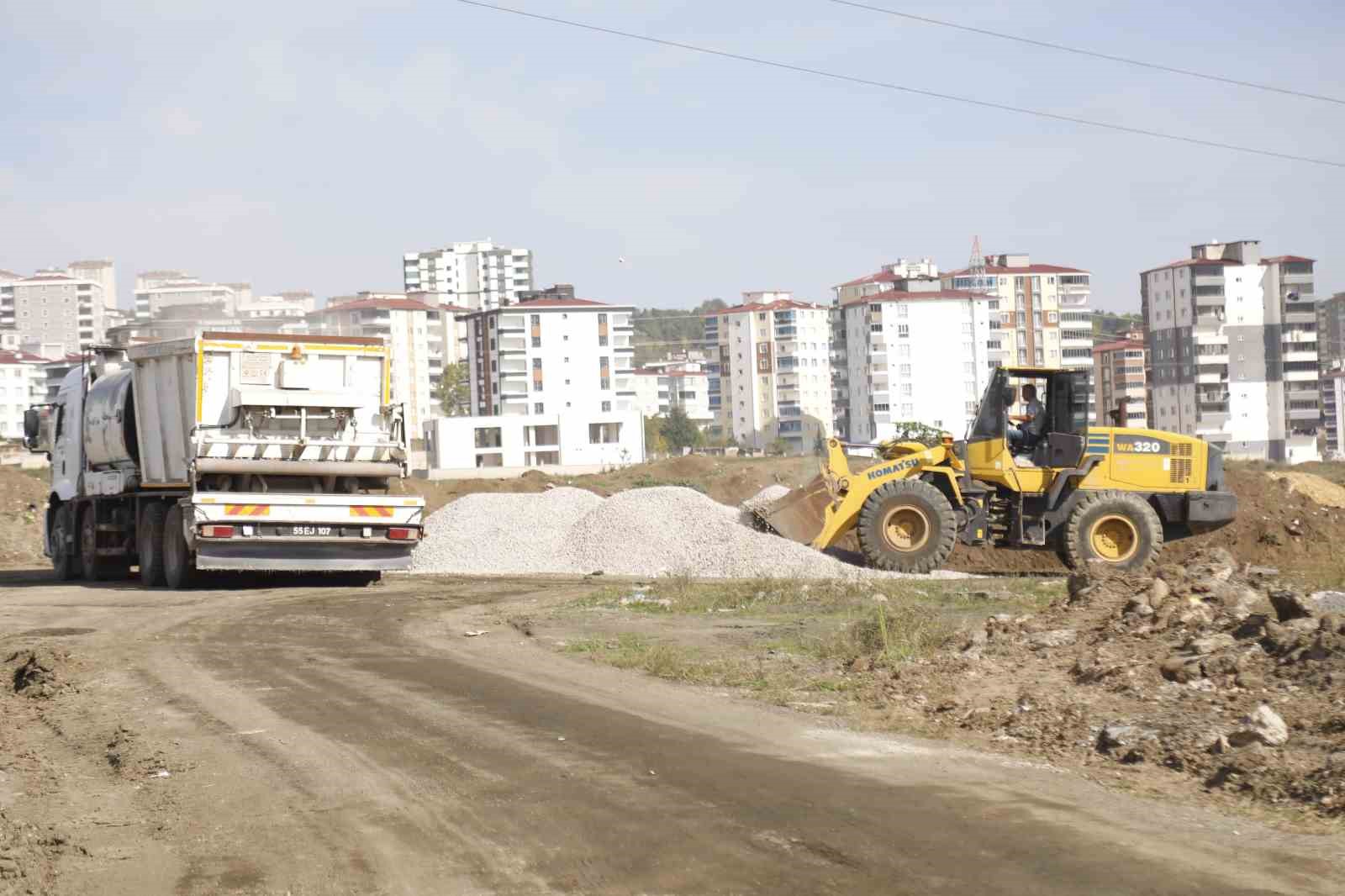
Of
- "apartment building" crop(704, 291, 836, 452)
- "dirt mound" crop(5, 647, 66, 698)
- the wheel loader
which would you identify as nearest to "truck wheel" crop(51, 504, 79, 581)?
"dirt mound" crop(5, 647, 66, 698)

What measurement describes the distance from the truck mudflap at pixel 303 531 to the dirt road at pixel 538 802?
706cm

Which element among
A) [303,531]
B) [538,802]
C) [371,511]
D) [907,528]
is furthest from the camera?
[907,528]

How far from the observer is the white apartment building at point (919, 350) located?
5148 inches

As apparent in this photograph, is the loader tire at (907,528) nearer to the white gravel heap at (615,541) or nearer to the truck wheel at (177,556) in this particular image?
the white gravel heap at (615,541)

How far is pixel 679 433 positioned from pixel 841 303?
75.0 ft

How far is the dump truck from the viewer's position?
61.4ft

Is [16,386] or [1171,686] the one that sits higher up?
[16,386]

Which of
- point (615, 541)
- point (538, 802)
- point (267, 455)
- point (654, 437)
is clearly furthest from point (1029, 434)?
point (654, 437)

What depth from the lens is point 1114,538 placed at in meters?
21.2

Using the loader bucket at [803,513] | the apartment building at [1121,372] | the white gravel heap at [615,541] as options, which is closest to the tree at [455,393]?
the apartment building at [1121,372]

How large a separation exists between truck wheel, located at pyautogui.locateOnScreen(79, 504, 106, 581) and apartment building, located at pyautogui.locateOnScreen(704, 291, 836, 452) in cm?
12574

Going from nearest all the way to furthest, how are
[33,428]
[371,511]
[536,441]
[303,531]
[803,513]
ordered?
[303,531], [371,511], [803,513], [33,428], [536,441]

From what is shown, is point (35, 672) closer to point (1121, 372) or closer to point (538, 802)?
point (538, 802)

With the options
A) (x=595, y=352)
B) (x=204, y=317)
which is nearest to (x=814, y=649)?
(x=204, y=317)
